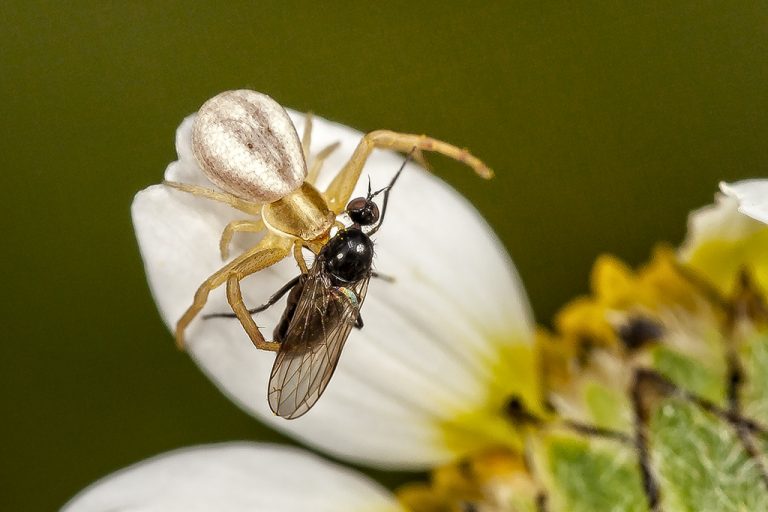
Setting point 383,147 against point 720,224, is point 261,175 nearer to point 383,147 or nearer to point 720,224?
point 383,147

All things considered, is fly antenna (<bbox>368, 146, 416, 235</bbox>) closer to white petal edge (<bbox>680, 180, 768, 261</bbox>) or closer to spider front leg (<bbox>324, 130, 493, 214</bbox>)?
spider front leg (<bbox>324, 130, 493, 214</bbox>)

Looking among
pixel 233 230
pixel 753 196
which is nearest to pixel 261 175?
pixel 233 230

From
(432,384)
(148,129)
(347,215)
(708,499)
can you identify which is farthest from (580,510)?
(148,129)

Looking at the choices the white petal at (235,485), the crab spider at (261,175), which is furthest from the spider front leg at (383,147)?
the white petal at (235,485)

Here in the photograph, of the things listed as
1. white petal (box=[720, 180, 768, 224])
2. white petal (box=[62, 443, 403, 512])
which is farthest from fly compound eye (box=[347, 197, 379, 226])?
white petal (box=[720, 180, 768, 224])

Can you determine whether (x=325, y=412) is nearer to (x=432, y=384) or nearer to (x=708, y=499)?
(x=432, y=384)

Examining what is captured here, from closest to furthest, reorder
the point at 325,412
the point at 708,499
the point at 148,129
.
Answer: the point at 708,499 < the point at 325,412 < the point at 148,129

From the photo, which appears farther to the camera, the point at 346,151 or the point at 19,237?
the point at 19,237
